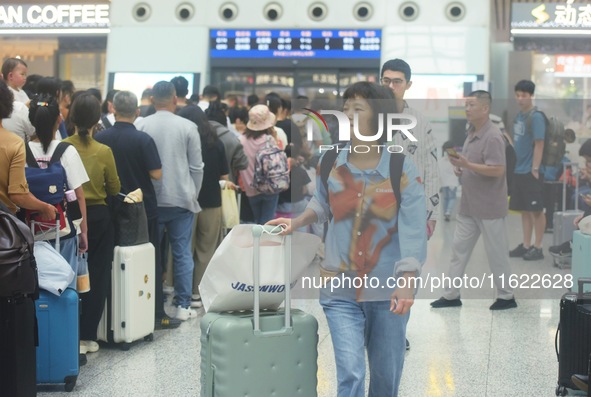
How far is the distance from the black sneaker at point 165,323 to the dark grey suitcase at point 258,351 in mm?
3092

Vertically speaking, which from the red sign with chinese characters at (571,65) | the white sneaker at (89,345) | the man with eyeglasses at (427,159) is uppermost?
the red sign with chinese characters at (571,65)

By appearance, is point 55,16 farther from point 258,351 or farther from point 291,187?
point 258,351

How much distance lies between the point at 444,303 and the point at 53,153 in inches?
144

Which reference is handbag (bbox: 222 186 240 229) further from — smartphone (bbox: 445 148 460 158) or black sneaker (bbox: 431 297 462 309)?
smartphone (bbox: 445 148 460 158)

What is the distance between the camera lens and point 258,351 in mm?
4156

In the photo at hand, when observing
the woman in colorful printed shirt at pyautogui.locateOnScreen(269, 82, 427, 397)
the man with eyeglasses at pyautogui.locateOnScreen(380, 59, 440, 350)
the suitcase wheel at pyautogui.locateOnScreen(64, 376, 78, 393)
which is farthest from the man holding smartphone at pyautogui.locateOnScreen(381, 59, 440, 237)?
the suitcase wheel at pyautogui.locateOnScreen(64, 376, 78, 393)

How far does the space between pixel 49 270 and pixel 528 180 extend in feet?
10.2

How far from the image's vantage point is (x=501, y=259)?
7.08m

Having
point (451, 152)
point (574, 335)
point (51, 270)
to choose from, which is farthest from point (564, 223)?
point (51, 270)

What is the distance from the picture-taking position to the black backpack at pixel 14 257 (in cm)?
446

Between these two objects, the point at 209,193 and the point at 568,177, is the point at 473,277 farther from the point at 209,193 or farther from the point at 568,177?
the point at 568,177

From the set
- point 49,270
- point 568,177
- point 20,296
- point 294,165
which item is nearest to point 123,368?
point 49,270

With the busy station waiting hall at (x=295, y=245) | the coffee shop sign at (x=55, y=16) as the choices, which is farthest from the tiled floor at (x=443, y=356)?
the coffee shop sign at (x=55, y=16)

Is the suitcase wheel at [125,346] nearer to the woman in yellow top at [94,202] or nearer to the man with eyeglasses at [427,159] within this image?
the woman in yellow top at [94,202]
